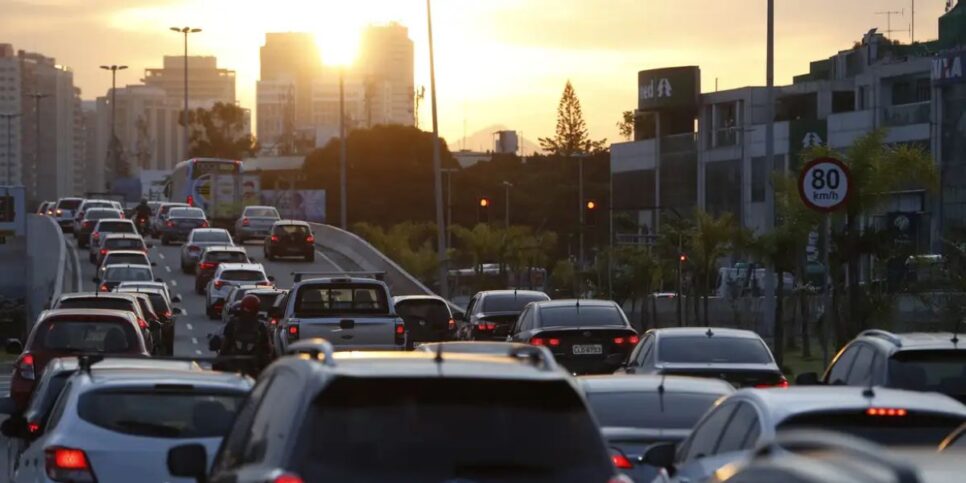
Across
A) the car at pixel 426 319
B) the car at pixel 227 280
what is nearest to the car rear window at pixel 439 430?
the car at pixel 426 319

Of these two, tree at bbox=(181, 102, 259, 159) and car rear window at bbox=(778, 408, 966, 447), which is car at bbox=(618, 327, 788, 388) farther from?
tree at bbox=(181, 102, 259, 159)

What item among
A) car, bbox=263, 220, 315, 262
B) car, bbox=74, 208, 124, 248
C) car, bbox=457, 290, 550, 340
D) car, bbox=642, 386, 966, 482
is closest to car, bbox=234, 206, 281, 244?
car, bbox=74, 208, 124, 248

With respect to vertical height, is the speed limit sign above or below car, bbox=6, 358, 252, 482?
above

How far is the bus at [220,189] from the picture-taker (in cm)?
9362

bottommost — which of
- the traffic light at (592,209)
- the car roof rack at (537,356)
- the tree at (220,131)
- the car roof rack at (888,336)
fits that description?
the car roof rack at (888,336)

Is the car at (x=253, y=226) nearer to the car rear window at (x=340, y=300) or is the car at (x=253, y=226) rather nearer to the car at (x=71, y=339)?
the car rear window at (x=340, y=300)

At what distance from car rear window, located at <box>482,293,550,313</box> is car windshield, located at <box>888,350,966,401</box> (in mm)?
18462

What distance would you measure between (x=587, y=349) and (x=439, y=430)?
18.6 meters

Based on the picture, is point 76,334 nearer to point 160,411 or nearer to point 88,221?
point 160,411

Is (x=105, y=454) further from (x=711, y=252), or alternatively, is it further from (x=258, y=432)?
(x=711, y=252)

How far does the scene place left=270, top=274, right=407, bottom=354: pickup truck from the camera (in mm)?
25109

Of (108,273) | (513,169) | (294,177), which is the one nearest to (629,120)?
(513,169)

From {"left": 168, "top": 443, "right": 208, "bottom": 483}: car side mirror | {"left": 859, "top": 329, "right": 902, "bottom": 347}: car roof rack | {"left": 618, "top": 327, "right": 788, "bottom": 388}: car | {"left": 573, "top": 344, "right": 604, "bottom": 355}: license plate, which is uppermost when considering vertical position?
{"left": 859, "top": 329, "right": 902, "bottom": 347}: car roof rack

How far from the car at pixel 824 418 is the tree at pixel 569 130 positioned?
135989 millimetres
